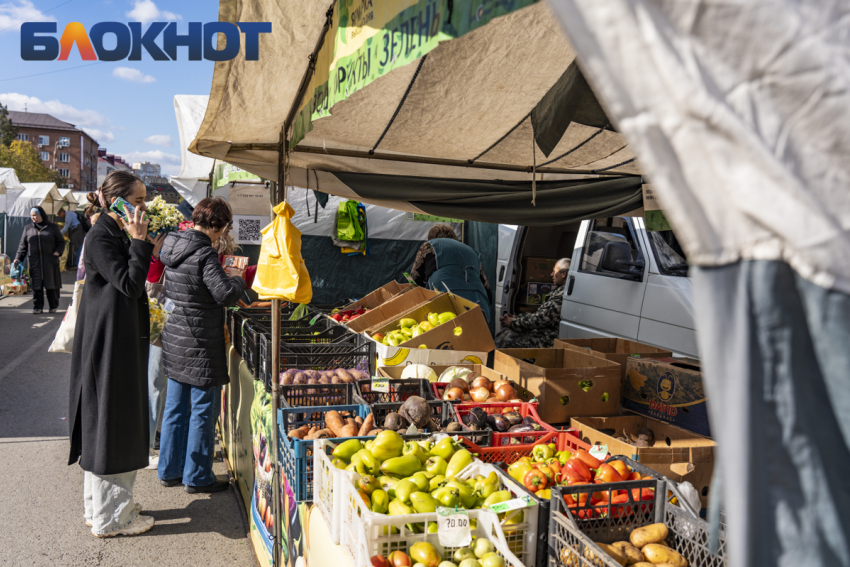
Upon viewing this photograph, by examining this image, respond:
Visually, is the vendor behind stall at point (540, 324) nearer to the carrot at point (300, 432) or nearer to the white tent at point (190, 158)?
the carrot at point (300, 432)

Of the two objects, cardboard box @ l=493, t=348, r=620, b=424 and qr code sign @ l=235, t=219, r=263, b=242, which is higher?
qr code sign @ l=235, t=219, r=263, b=242

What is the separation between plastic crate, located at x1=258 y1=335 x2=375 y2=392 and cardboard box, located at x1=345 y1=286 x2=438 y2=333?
65cm

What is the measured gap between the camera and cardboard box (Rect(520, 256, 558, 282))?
8.01 m

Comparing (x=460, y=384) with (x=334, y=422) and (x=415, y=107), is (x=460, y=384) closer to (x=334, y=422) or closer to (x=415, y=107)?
(x=334, y=422)

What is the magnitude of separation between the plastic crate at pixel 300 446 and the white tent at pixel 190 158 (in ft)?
20.0

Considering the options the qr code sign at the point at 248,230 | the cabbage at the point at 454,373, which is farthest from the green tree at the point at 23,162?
the cabbage at the point at 454,373

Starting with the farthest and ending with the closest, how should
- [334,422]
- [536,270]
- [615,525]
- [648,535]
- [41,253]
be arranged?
[41,253], [536,270], [334,422], [615,525], [648,535]

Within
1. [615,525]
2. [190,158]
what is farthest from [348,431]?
[190,158]

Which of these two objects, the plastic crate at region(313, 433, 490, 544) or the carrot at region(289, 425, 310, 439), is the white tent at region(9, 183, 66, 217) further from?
the plastic crate at region(313, 433, 490, 544)

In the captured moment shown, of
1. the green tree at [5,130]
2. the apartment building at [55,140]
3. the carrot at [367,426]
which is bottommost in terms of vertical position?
the carrot at [367,426]

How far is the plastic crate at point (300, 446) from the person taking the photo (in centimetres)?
249

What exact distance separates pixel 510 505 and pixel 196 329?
2.98 metres

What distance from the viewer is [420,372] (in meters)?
3.78

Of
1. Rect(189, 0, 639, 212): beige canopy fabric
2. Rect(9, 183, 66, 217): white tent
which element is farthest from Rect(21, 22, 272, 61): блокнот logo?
Rect(9, 183, 66, 217): white tent
